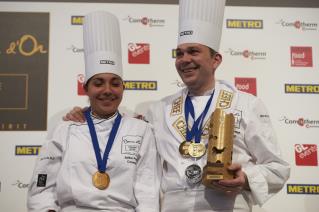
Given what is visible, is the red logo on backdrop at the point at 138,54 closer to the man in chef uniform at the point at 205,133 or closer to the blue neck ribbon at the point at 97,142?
the man in chef uniform at the point at 205,133

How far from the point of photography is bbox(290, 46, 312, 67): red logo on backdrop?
2488 mm

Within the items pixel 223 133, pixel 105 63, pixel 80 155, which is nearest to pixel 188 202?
pixel 223 133

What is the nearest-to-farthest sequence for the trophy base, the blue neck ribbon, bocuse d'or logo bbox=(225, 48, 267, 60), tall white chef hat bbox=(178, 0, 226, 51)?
1. the trophy base
2. the blue neck ribbon
3. tall white chef hat bbox=(178, 0, 226, 51)
4. bocuse d'or logo bbox=(225, 48, 267, 60)

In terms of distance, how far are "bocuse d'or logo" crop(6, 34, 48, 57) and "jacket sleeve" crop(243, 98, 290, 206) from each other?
4.66 ft

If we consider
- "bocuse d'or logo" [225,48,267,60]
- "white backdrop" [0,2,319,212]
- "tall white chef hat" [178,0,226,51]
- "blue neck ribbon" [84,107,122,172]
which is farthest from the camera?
"bocuse d'or logo" [225,48,267,60]

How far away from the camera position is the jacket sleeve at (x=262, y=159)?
155 cm

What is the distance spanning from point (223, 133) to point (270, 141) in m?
0.34

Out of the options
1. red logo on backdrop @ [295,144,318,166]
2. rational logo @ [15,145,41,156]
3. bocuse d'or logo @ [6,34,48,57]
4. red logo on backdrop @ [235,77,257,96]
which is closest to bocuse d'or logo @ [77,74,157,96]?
bocuse d'or logo @ [6,34,48,57]

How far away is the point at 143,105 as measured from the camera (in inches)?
95.2

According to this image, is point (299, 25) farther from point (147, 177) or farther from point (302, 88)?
point (147, 177)

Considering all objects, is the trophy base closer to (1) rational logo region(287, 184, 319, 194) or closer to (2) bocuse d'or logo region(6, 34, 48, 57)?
(1) rational logo region(287, 184, 319, 194)

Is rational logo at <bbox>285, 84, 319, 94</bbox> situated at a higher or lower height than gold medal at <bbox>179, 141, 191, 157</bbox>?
higher

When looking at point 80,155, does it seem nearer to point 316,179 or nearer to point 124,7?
point 124,7

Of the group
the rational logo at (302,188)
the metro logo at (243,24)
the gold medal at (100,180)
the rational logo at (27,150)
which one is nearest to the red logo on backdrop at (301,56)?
the metro logo at (243,24)
